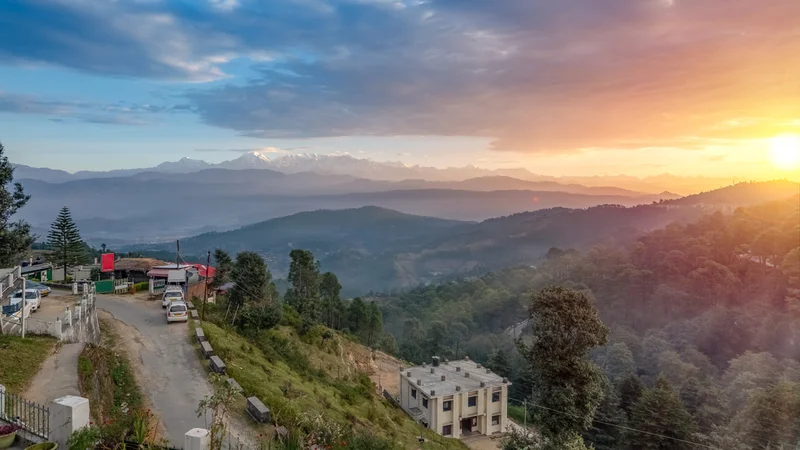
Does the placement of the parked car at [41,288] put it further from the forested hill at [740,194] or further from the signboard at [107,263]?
the forested hill at [740,194]

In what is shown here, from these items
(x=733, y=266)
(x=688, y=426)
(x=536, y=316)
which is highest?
(x=536, y=316)

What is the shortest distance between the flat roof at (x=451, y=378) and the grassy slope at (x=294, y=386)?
6.09 meters

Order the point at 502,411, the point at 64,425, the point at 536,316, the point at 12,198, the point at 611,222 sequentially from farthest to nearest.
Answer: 1. the point at 611,222
2. the point at 502,411
3. the point at 12,198
4. the point at 536,316
5. the point at 64,425

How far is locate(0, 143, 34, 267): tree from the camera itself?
19.9m

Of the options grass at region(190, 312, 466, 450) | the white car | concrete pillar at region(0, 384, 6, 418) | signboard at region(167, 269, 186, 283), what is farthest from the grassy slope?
the white car

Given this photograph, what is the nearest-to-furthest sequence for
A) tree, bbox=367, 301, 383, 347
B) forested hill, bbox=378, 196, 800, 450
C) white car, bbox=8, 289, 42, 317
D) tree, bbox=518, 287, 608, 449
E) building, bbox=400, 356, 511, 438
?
tree, bbox=518, 287, 608, 449, white car, bbox=8, 289, 42, 317, building, bbox=400, 356, 511, 438, forested hill, bbox=378, 196, 800, 450, tree, bbox=367, 301, 383, 347

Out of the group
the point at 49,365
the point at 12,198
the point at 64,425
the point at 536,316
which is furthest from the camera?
the point at 12,198

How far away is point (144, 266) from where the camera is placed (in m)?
35.7

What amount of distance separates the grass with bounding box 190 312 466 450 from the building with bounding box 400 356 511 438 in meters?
5.66

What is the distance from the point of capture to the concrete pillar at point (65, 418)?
8.30 m

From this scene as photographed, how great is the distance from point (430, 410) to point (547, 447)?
16.8m

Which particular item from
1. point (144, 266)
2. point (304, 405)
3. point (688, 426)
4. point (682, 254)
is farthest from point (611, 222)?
point (304, 405)

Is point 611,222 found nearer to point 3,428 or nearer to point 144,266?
point 144,266

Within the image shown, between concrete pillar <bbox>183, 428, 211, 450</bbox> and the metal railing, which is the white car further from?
concrete pillar <bbox>183, 428, 211, 450</bbox>
